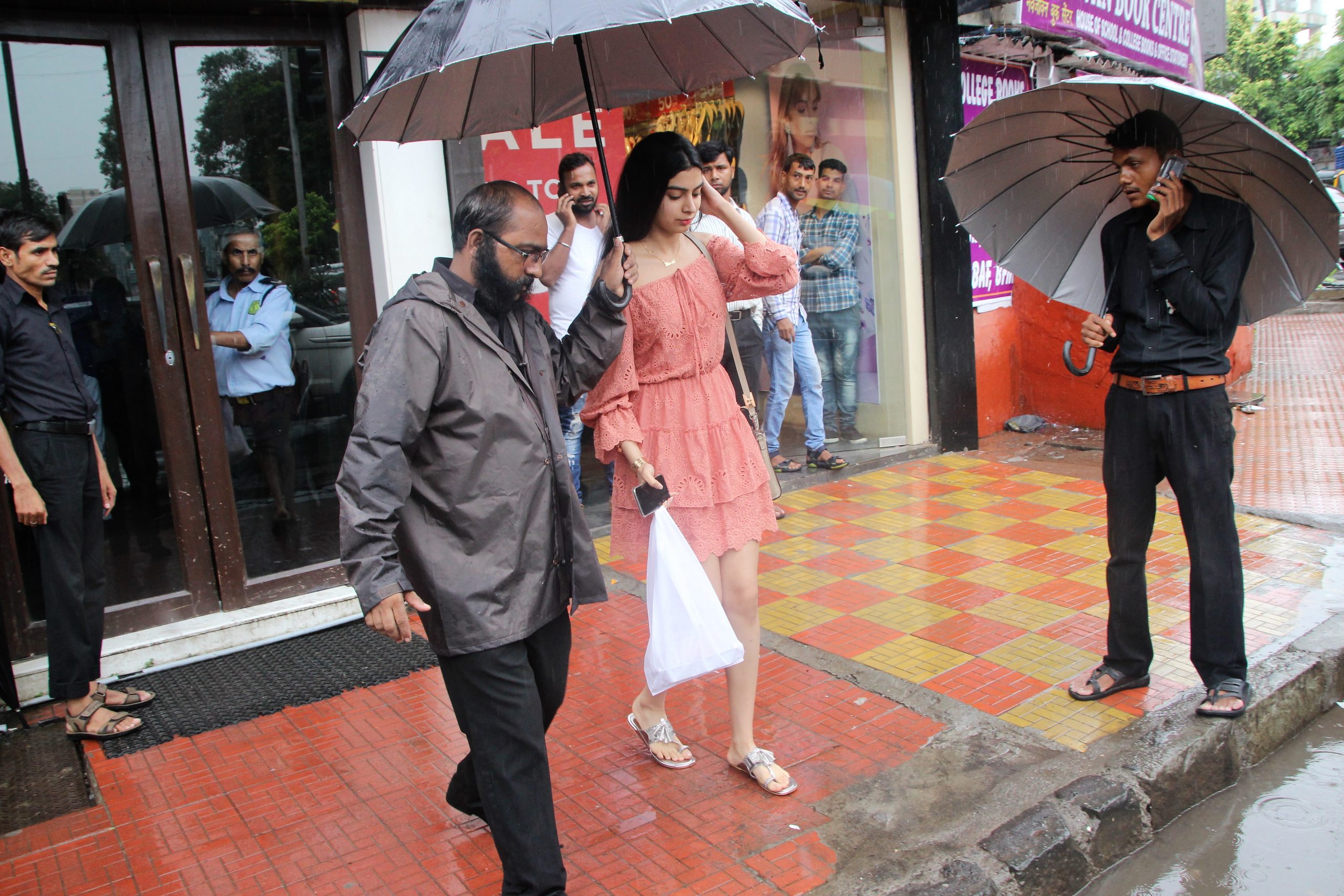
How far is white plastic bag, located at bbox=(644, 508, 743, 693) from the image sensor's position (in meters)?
3.05

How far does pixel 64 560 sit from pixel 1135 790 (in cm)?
400

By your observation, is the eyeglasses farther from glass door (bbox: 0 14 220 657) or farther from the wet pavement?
glass door (bbox: 0 14 220 657)

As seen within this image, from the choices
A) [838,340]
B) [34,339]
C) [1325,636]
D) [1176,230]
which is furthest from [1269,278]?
[34,339]

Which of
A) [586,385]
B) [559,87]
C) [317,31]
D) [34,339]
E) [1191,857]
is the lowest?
[1191,857]

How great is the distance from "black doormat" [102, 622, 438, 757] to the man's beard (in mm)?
2369

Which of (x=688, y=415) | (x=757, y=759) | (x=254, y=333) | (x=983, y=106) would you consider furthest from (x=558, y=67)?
(x=983, y=106)

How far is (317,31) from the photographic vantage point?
511 cm

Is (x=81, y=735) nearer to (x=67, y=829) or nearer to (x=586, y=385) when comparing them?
(x=67, y=829)

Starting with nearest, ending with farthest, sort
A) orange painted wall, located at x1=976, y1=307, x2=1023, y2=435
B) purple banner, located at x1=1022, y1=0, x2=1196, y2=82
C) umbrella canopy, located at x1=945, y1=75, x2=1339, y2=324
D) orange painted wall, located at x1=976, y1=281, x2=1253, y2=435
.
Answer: umbrella canopy, located at x1=945, y1=75, x2=1339, y2=324
orange painted wall, located at x1=976, y1=281, x2=1253, y2=435
orange painted wall, located at x1=976, y1=307, x2=1023, y2=435
purple banner, located at x1=1022, y1=0, x2=1196, y2=82

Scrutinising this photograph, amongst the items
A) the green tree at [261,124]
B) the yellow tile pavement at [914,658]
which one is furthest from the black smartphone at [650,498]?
the green tree at [261,124]

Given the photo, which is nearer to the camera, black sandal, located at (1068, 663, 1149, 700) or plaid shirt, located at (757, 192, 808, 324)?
black sandal, located at (1068, 663, 1149, 700)

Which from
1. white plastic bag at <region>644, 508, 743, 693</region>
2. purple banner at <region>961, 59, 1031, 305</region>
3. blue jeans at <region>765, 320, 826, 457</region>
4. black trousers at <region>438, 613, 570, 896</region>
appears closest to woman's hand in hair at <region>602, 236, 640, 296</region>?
white plastic bag at <region>644, 508, 743, 693</region>

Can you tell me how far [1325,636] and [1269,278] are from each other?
1582 millimetres

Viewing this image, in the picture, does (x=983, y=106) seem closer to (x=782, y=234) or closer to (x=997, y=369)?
(x=997, y=369)
